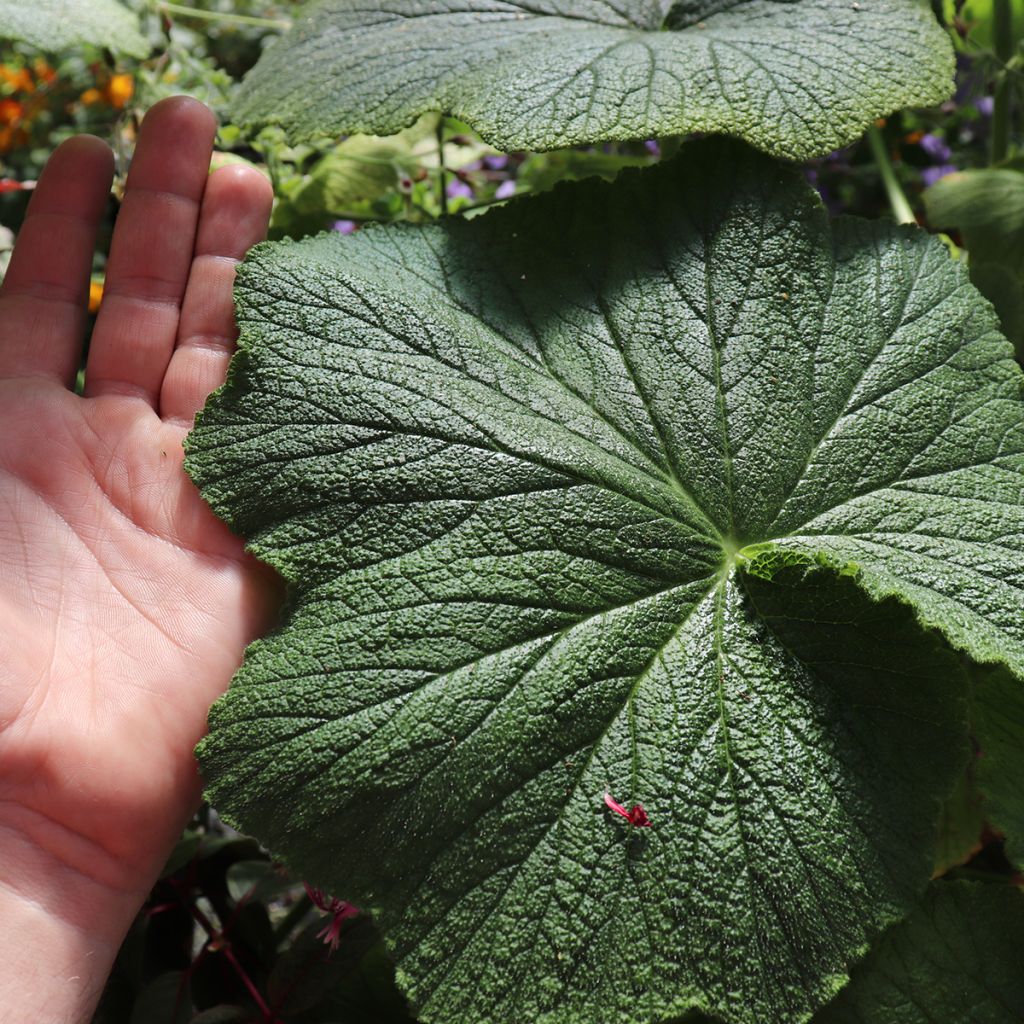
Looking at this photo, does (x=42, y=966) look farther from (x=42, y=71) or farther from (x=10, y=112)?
(x=42, y=71)

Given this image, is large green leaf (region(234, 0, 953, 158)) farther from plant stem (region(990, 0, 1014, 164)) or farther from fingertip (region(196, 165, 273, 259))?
plant stem (region(990, 0, 1014, 164))

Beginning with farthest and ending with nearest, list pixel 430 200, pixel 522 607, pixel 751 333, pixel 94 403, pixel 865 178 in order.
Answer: pixel 865 178 < pixel 430 200 < pixel 94 403 < pixel 751 333 < pixel 522 607

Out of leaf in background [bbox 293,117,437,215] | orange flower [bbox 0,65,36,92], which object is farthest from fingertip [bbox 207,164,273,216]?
orange flower [bbox 0,65,36,92]

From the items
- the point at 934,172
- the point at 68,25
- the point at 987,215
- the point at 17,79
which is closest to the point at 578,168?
the point at 987,215

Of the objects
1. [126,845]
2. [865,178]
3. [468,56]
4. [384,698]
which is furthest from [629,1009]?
[865,178]

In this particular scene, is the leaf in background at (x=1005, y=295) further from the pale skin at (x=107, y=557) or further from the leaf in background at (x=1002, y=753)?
the pale skin at (x=107, y=557)

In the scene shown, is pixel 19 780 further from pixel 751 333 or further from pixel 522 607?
pixel 751 333
